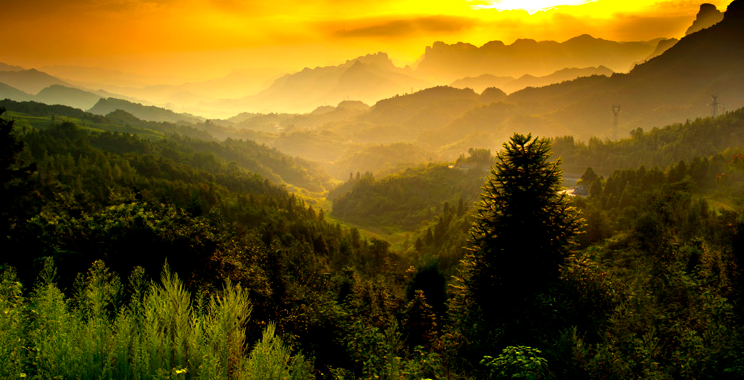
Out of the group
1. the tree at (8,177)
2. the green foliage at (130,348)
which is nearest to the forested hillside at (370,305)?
the green foliage at (130,348)

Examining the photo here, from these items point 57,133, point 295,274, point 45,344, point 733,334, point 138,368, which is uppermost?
point 57,133

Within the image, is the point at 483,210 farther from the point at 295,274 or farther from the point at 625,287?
the point at 295,274

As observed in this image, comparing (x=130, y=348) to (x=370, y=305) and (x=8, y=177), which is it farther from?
(x=8, y=177)

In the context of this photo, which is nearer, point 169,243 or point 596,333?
point 596,333

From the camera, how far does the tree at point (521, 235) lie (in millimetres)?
21781

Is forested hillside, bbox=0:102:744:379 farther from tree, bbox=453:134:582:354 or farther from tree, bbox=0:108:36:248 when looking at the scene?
tree, bbox=0:108:36:248

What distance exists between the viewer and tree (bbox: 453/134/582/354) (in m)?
21.8

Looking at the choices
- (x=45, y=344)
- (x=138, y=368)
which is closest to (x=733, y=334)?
(x=138, y=368)

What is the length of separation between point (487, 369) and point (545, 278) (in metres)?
7.67

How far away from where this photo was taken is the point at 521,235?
72.2ft

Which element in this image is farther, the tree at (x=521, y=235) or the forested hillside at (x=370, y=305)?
the tree at (x=521, y=235)

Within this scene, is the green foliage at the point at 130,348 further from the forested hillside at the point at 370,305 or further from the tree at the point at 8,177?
the tree at the point at 8,177

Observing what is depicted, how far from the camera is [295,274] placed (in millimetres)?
41844

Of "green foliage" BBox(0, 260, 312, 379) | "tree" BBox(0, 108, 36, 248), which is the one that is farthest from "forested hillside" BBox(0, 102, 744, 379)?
"tree" BBox(0, 108, 36, 248)
